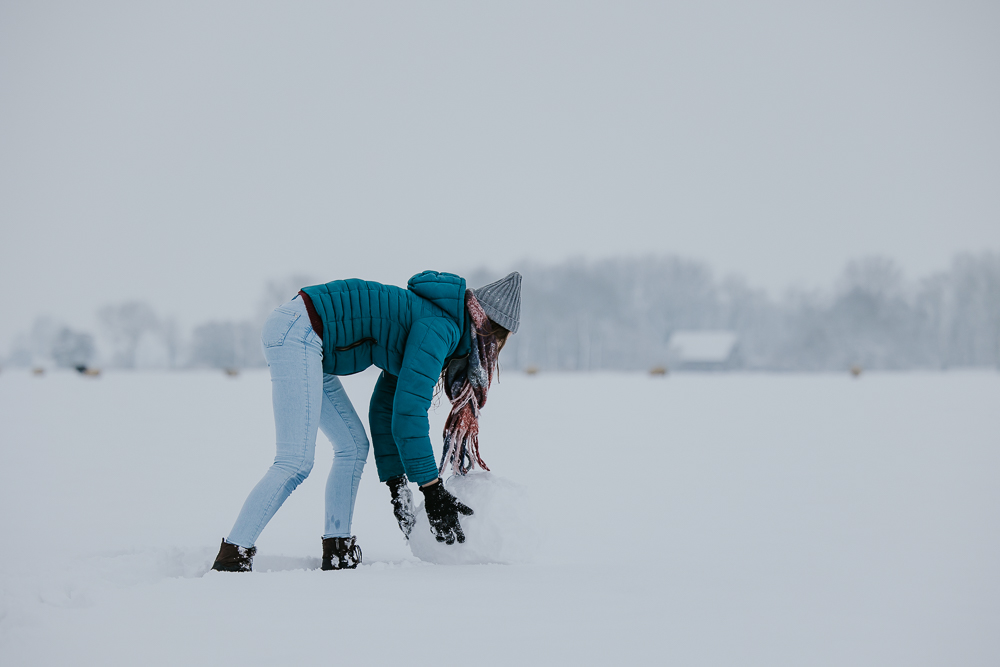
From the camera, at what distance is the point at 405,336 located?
3.31 metres

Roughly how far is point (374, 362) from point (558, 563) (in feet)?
4.52

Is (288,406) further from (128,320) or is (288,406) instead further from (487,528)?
(128,320)

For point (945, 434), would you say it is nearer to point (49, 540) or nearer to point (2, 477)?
point (49, 540)

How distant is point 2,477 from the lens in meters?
6.47

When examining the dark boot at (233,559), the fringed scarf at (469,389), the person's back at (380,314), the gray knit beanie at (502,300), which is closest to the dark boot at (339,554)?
the dark boot at (233,559)

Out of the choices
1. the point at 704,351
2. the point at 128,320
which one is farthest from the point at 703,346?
the point at 128,320

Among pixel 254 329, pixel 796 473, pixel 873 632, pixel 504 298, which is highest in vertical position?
pixel 504 298

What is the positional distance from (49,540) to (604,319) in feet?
158

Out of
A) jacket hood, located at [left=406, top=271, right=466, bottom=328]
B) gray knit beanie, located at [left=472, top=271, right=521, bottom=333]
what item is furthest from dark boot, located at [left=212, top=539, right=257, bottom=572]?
gray knit beanie, located at [left=472, top=271, right=521, bottom=333]

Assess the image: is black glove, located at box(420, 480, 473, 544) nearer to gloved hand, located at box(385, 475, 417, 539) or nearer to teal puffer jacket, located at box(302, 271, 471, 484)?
teal puffer jacket, located at box(302, 271, 471, 484)

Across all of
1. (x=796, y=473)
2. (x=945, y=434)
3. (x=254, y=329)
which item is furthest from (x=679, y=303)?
(x=796, y=473)

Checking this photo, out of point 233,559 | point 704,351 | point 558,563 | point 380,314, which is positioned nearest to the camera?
point 233,559

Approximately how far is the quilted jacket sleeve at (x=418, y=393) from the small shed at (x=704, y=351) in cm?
4555

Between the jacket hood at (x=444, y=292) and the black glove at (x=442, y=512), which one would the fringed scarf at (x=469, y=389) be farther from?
the black glove at (x=442, y=512)
